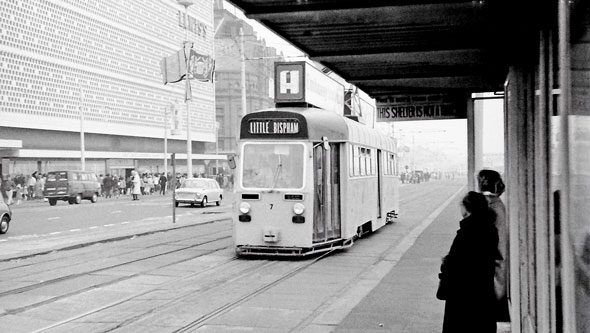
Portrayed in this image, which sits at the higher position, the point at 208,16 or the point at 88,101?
the point at 208,16

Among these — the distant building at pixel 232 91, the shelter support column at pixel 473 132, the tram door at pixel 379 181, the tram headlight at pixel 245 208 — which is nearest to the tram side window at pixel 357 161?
the tram headlight at pixel 245 208

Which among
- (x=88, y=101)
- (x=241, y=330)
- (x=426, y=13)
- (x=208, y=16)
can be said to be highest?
(x=208, y=16)

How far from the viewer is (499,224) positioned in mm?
6285

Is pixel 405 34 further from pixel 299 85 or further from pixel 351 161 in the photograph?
pixel 351 161

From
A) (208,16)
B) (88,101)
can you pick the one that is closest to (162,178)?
(88,101)

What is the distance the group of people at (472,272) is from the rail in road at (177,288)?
3.04 m

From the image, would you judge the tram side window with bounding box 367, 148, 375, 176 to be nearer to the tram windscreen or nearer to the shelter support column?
the tram windscreen

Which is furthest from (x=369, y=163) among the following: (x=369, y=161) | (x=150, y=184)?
(x=150, y=184)

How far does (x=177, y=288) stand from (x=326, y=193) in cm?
488

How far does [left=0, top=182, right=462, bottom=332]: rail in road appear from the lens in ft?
29.4

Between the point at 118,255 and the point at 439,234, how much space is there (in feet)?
30.4

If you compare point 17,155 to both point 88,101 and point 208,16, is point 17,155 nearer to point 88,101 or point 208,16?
point 88,101

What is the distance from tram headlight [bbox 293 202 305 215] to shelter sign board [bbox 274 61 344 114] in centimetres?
243

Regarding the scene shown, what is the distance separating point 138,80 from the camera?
271ft
